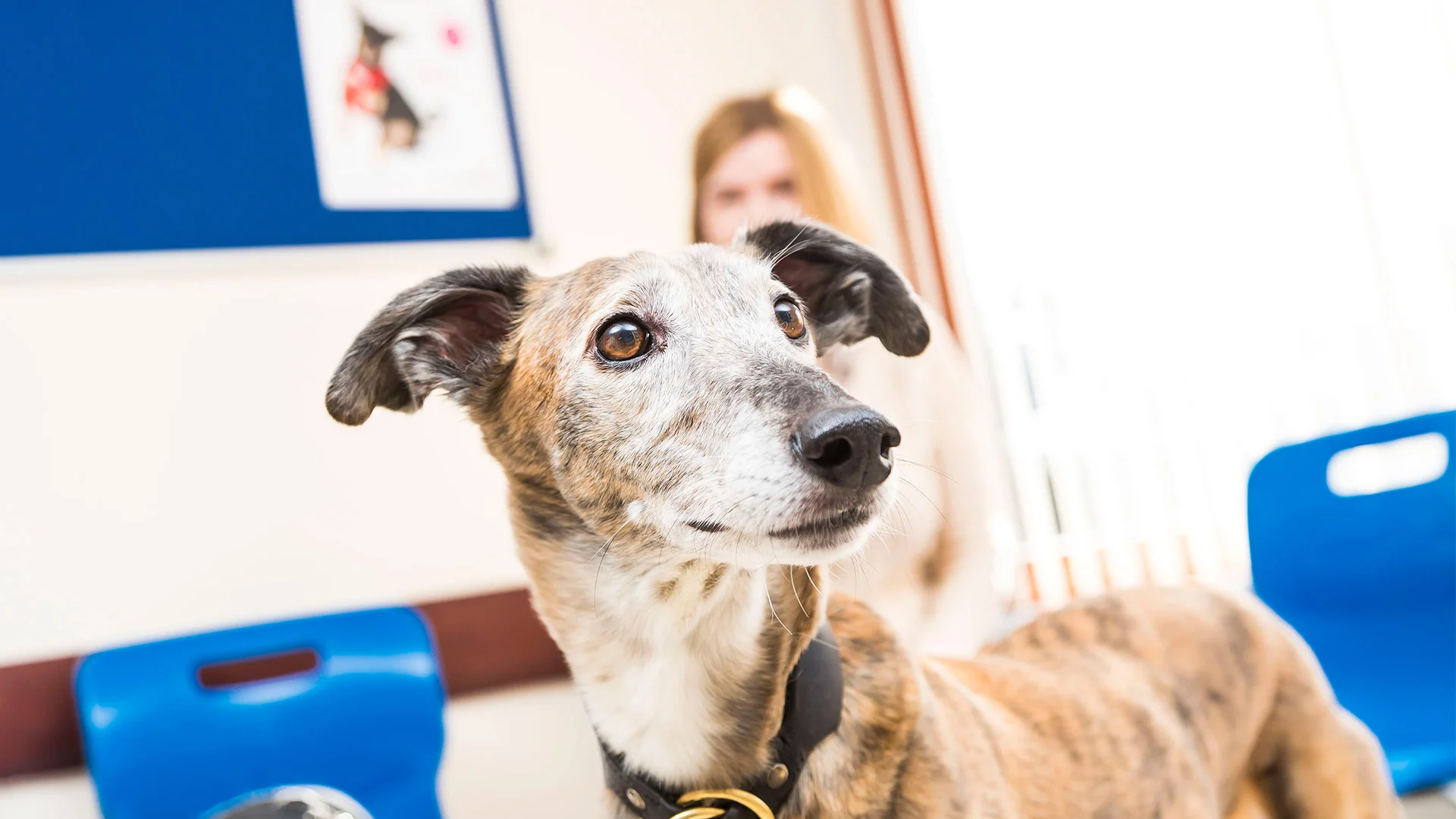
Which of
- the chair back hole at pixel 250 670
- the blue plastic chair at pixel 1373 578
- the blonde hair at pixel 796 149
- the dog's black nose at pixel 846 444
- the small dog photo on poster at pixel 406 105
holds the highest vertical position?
the small dog photo on poster at pixel 406 105

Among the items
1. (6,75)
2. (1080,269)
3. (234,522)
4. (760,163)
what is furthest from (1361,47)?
(6,75)

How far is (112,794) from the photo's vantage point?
1.52 meters

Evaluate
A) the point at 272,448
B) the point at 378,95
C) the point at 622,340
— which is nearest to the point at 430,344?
the point at 622,340

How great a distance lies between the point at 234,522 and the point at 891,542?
121 centimetres

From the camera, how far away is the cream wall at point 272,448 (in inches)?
70.4

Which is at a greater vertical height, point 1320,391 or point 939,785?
point 1320,391

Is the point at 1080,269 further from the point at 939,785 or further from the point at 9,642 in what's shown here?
the point at 9,642

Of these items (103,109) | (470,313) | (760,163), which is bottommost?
(470,313)

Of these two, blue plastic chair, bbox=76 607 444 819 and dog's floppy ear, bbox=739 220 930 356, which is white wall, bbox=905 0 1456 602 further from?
blue plastic chair, bbox=76 607 444 819

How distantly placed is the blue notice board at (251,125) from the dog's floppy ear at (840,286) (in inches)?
46.8

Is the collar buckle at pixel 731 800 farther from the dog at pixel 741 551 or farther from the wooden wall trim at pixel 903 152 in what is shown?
the wooden wall trim at pixel 903 152

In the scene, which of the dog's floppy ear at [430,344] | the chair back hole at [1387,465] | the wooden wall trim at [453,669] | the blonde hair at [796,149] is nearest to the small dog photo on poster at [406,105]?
the blonde hair at [796,149]

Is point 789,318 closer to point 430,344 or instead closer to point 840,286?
point 840,286

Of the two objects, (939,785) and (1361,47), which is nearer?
(939,785)
